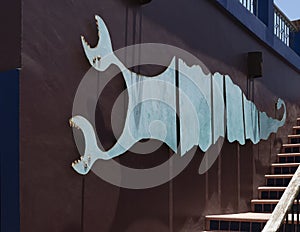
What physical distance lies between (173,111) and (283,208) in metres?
1.52

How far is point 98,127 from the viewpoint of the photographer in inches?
143

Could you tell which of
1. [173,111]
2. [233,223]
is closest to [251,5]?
[173,111]

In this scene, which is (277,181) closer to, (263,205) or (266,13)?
(263,205)

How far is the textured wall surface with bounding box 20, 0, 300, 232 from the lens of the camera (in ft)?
10.2

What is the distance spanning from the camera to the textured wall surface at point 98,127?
10.2 ft

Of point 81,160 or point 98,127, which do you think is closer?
point 81,160

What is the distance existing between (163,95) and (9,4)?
5.65 ft

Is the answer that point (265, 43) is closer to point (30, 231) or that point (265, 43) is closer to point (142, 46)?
point (142, 46)

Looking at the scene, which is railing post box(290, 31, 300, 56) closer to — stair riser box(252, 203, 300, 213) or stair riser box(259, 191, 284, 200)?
stair riser box(259, 191, 284, 200)

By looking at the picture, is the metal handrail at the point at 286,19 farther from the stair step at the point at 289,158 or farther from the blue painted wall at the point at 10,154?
the blue painted wall at the point at 10,154

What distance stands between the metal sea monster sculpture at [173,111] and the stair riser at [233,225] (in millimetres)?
780

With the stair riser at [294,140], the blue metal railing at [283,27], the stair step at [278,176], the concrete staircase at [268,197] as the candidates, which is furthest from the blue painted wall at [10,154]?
the blue metal railing at [283,27]

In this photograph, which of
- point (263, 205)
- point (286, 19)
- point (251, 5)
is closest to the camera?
point (263, 205)

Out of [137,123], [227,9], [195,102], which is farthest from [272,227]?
[227,9]
